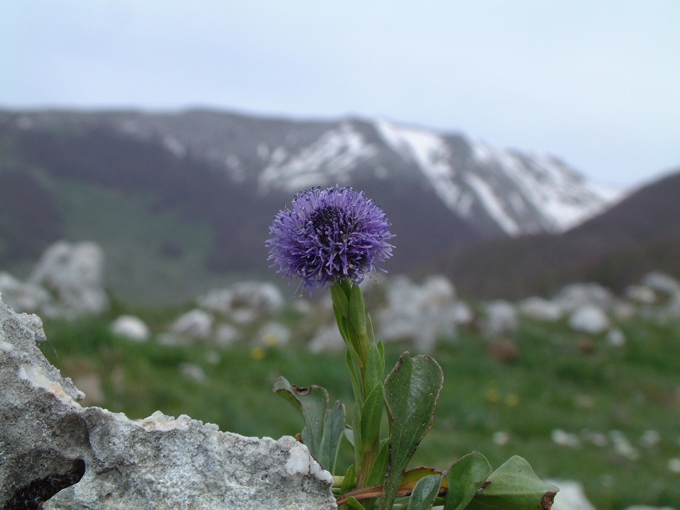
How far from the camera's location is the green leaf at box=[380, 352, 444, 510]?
143cm

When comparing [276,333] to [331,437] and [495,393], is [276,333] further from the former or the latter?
[331,437]

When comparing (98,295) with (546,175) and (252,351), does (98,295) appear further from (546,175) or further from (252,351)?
(546,175)

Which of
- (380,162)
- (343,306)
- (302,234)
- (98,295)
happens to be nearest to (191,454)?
(343,306)

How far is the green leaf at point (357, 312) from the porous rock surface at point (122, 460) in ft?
1.13

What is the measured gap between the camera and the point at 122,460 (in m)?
1.31

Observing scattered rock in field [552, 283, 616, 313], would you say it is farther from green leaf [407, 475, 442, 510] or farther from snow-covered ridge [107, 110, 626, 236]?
snow-covered ridge [107, 110, 626, 236]

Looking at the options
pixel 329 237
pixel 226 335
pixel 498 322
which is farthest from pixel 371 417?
pixel 226 335

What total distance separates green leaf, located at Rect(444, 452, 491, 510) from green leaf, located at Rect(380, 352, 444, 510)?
0.11 metres

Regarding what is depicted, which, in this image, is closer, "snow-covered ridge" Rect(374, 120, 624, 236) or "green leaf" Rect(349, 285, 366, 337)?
"green leaf" Rect(349, 285, 366, 337)

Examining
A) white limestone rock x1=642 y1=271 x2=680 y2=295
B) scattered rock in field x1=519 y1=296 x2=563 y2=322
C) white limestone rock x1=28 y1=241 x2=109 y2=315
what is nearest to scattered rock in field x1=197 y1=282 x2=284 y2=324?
white limestone rock x1=28 y1=241 x2=109 y2=315

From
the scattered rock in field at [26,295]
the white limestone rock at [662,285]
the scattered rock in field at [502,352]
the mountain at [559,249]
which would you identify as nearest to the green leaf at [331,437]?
the scattered rock in field at [26,295]

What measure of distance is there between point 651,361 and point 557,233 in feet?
170

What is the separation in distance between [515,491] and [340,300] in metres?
0.62

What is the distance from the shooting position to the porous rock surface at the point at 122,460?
1288 mm
